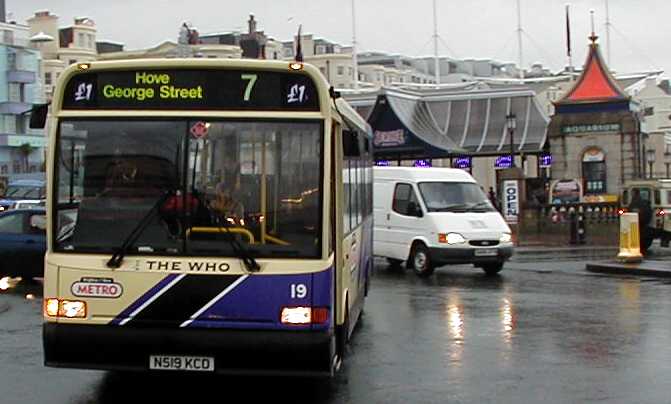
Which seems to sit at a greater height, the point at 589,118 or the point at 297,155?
the point at 589,118

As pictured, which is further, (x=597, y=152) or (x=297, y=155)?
(x=597, y=152)

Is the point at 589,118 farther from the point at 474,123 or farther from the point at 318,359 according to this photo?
the point at 318,359

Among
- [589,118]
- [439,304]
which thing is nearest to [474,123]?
[589,118]

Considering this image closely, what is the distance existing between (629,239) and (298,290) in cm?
1648

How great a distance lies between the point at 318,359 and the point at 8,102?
76.2 meters

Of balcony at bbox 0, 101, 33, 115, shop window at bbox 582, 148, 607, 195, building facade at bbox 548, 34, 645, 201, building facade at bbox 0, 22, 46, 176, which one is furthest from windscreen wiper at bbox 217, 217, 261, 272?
balcony at bbox 0, 101, 33, 115

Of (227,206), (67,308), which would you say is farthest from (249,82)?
(67,308)

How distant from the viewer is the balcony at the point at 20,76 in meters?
79.8

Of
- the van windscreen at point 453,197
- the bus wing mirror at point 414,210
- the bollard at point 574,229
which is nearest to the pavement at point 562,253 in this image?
the bollard at point 574,229

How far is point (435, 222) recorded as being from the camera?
20.7 meters

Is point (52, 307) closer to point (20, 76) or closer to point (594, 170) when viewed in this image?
point (594, 170)

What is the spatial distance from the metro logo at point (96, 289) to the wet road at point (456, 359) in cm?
113

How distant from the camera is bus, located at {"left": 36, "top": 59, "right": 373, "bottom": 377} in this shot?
27.0 feet

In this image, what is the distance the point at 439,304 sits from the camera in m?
16.1
